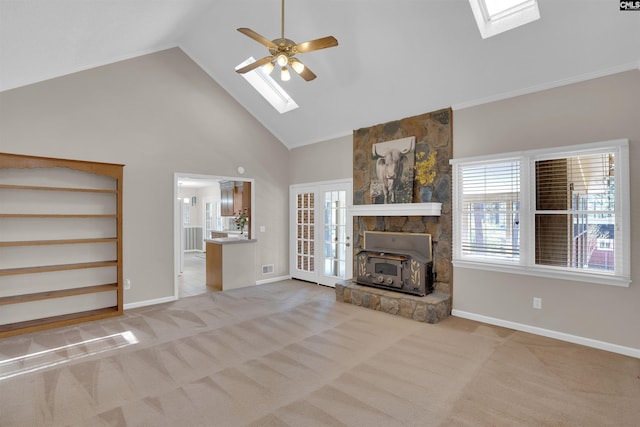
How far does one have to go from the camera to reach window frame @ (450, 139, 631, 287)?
317 cm

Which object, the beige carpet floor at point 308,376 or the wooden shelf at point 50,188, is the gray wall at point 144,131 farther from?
the beige carpet floor at point 308,376

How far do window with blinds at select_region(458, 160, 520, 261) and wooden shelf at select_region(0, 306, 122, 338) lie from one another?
4.96 m

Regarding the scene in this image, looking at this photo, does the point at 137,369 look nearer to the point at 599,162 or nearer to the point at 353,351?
the point at 353,351

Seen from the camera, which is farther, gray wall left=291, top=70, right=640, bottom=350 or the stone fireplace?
the stone fireplace

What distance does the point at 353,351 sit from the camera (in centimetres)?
328

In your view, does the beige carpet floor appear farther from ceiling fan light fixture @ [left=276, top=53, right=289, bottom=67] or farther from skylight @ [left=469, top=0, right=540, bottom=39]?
skylight @ [left=469, top=0, right=540, bottom=39]

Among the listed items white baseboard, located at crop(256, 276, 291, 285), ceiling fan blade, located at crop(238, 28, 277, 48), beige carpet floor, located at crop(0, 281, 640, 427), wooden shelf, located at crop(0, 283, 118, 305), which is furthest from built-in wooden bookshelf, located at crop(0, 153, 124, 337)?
ceiling fan blade, located at crop(238, 28, 277, 48)

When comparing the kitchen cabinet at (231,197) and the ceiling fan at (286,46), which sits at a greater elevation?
the ceiling fan at (286,46)

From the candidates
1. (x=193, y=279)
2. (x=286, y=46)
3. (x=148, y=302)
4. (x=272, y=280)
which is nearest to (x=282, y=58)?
(x=286, y=46)

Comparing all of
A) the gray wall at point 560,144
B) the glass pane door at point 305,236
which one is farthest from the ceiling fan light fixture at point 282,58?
the glass pane door at point 305,236

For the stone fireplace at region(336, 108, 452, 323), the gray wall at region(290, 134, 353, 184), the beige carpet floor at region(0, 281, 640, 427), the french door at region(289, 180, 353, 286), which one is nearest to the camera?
the beige carpet floor at region(0, 281, 640, 427)

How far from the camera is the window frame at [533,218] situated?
317 centimetres

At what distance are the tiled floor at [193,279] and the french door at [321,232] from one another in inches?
74.4

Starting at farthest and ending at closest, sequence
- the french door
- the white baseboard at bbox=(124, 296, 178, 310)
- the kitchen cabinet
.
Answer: the kitchen cabinet < the french door < the white baseboard at bbox=(124, 296, 178, 310)
